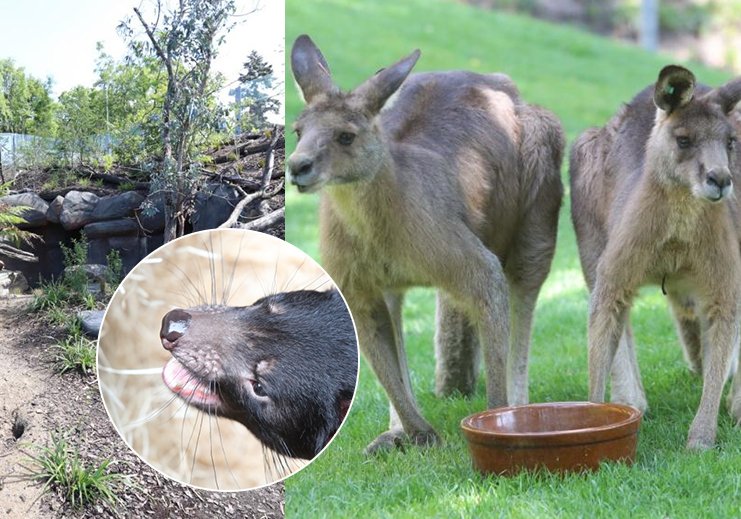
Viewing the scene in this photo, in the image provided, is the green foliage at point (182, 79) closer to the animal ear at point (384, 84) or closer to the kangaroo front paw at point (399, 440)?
the animal ear at point (384, 84)

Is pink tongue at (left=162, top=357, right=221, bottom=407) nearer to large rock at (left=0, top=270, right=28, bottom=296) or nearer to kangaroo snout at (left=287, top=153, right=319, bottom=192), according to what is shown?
large rock at (left=0, top=270, right=28, bottom=296)

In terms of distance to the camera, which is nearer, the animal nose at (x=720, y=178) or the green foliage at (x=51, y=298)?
the green foliage at (x=51, y=298)

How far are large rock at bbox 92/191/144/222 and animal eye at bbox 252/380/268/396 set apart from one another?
98cm

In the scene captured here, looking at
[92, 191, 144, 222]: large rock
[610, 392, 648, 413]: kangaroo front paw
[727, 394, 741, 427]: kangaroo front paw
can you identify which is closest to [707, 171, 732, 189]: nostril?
[727, 394, 741, 427]: kangaroo front paw

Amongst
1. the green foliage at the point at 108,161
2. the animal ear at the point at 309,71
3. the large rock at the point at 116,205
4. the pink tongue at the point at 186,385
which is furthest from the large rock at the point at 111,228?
the animal ear at the point at 309,71

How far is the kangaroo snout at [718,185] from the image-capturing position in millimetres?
5918

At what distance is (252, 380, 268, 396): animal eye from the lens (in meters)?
5.27

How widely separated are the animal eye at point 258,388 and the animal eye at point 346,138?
55.5 inches

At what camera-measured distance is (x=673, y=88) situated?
629cm

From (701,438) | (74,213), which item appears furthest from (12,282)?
(701,438)

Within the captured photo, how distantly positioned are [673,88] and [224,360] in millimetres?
Answer: 2932

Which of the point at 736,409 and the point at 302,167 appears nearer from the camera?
the point at 302,167

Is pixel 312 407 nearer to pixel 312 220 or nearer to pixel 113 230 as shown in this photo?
pixel 113 230

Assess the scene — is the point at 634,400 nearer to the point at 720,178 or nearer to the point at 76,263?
the point at 720,178
